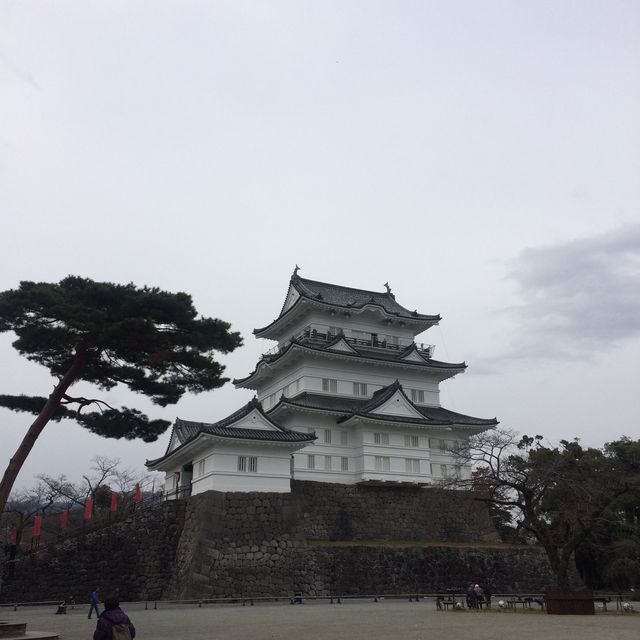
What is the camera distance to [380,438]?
32656 millimetres

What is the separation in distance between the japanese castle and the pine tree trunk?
9.23 m

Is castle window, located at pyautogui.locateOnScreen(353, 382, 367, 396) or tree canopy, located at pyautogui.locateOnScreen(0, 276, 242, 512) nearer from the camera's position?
tree canopy, located at pyautogui.locateOnScreen(0, 276, 242, 512)

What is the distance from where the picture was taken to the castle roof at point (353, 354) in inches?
1364

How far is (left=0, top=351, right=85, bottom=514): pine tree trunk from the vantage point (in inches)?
647

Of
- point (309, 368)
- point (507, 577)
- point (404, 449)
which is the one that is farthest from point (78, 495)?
point (507, 577)

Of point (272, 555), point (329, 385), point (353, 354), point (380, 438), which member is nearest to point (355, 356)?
point (353, 354)

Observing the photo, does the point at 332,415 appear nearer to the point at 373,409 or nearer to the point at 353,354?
the point at 373,409

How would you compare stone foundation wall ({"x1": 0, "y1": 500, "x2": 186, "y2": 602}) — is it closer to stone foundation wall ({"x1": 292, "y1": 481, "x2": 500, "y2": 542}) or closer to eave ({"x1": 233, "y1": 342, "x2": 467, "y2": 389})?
stone foundation wall ({"x1": 292, "y1": 481, "x2": 500, "y2": 542})

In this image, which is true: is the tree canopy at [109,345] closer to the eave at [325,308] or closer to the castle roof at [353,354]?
the castle roof at [353,354]

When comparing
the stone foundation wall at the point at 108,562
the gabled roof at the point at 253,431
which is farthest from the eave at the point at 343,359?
the stone foundation wall at the point at 108,562

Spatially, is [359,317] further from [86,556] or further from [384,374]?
[86,556]

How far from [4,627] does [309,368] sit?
23.2 metres

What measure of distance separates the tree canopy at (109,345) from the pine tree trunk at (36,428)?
0.09ft

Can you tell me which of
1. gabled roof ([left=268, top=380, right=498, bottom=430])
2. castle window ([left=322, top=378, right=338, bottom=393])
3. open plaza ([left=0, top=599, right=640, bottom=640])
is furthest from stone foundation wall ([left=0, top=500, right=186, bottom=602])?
castle window ([left=322, top=378, right=338, bottom=393])
